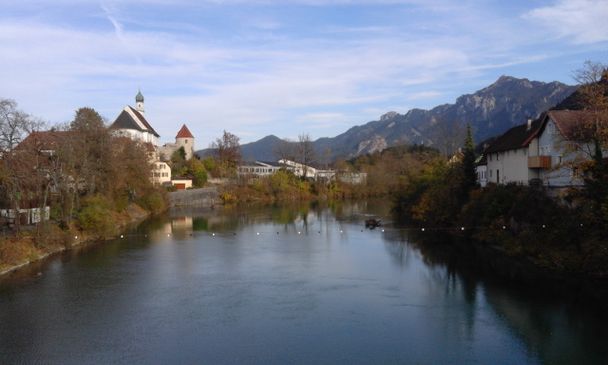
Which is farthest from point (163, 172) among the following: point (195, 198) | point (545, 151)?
point (545, 151)

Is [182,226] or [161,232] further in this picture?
[182,226]

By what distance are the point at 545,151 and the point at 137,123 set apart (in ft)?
177

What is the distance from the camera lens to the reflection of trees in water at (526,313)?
13.2 meters

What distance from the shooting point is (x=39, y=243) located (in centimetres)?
2555

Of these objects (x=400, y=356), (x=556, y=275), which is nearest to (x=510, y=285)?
(x=556, y=275)

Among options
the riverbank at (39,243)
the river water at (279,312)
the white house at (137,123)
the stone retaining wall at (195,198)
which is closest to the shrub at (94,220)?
the riverbank at (39,243)

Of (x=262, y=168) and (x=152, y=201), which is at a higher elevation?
(x=262, y=168)

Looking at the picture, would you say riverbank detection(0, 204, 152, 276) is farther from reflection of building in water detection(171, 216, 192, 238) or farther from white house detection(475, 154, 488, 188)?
white house detection(475, 154, 488, 188)

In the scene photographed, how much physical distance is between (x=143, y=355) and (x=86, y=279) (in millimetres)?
9198

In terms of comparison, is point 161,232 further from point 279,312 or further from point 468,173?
point 279,312

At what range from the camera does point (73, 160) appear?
31.3 meters

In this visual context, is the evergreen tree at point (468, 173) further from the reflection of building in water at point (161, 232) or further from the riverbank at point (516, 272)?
the reflection of building in water at point (161, 232)

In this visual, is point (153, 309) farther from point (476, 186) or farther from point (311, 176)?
point (311, 176)

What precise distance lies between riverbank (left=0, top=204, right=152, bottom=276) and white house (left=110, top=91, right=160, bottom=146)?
33457 millimetres
